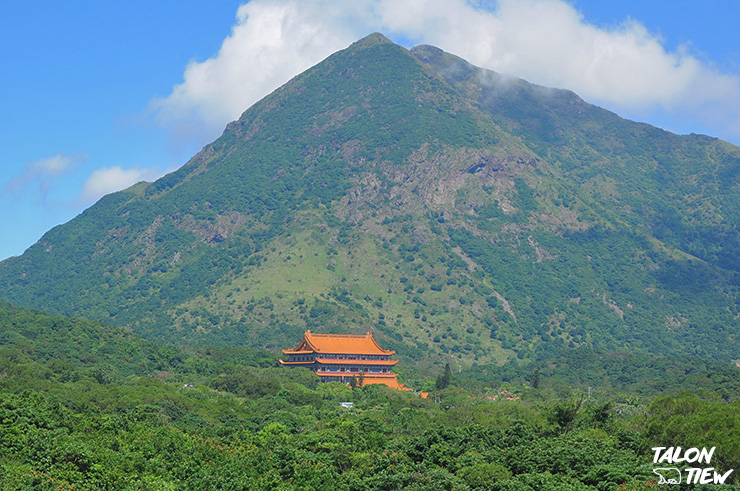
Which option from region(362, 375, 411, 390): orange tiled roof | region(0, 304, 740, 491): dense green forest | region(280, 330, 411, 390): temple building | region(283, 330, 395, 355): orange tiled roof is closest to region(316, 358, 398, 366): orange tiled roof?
region(280, 330, 411, 390): temple building

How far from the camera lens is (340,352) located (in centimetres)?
15212

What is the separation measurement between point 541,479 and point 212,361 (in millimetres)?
99865

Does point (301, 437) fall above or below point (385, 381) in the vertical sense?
above

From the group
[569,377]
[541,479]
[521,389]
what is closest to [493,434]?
[541,479]

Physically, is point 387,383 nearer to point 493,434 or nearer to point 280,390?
point 280,390

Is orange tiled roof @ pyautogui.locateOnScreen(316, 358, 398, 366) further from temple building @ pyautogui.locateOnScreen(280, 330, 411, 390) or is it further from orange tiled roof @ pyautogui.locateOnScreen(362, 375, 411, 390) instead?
orange tiled roof @ pyautogui.locateOnScreen(362, 375, 411, 390)

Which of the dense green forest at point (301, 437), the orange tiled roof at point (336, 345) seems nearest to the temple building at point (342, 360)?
the orange tiled roof at point (336, 345)

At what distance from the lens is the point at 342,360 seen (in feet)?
499

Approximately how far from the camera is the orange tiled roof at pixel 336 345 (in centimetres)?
15150

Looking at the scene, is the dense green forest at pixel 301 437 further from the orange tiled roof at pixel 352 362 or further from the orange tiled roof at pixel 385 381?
the orange tiled roof at pixel 352 362

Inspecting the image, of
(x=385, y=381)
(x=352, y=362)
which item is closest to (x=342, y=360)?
(x=352, y=362)

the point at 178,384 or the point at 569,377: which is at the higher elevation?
the point at 178,384

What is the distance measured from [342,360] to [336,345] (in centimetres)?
382

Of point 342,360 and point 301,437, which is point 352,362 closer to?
point 342,360
